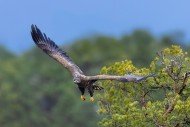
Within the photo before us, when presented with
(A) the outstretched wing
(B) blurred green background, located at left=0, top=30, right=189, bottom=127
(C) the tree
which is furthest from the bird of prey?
(B) blurred green background, located at left=0, top=30, right=189, bottom=127

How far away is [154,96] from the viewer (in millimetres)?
28344

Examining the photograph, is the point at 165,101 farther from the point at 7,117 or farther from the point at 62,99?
the point at 62,99

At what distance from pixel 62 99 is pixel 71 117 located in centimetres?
427

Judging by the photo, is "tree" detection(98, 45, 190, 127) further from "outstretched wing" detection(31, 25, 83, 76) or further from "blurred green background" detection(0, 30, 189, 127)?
"blurred green background" detection(0, 30, 189, 127)

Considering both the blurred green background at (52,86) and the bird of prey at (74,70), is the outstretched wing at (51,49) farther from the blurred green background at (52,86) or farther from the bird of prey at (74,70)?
the blurred green background at (52,86)

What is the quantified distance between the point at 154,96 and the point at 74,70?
225 cm

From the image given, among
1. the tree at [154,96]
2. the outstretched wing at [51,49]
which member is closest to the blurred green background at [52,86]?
the outstretched wing at [51,49]

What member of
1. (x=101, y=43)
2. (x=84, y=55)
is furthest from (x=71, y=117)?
A: (x=101, y=43)

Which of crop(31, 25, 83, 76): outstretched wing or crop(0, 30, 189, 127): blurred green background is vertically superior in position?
crop(0, 30, 189, 127): blurred green background

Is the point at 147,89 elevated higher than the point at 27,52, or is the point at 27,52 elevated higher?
the point at 27,52

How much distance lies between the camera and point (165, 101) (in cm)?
2725

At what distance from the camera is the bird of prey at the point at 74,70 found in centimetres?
2630

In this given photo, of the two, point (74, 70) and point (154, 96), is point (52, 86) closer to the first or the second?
point (74, 70)

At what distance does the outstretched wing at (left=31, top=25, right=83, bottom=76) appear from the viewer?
29.6m
